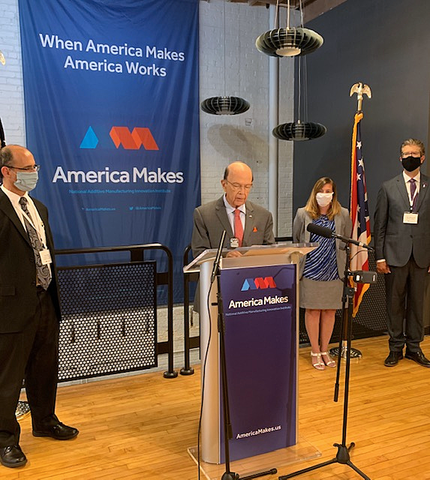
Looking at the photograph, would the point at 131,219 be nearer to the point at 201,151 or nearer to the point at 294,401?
the point at 201,151

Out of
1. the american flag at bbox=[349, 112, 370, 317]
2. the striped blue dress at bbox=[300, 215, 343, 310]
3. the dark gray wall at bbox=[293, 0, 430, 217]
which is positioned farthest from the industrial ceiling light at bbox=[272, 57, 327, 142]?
the striped blue dress at bbox=[300, 215, 343, 310]

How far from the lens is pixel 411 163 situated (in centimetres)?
380

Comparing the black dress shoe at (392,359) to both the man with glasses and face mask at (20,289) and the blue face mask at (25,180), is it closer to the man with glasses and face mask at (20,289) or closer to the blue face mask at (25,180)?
the man with glasses and face mask at (20,289)

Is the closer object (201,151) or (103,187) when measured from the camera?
(103,187)

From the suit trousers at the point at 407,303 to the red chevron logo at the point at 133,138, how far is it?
3.61 metres

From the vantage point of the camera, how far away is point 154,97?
20.2 feet

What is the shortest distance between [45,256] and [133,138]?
3933 mm

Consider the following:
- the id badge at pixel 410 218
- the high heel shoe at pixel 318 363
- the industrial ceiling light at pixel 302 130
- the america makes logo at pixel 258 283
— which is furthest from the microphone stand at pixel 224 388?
the industrial ceiling light at pixel 302 130

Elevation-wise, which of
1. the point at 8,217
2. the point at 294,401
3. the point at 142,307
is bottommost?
the point at 294,401

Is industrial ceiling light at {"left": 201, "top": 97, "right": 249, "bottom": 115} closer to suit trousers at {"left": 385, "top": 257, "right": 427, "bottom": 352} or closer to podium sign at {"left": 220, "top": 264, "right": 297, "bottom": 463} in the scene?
suit trousers at {"left": 385, "top": 257, "right": 427, "bottom": 352}

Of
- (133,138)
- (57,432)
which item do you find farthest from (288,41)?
(57,432)

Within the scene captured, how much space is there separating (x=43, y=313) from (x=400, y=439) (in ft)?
7.19

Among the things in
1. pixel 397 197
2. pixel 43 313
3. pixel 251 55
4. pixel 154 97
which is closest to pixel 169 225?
pixel 154 97

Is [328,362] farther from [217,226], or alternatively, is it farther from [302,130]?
[302,130]
